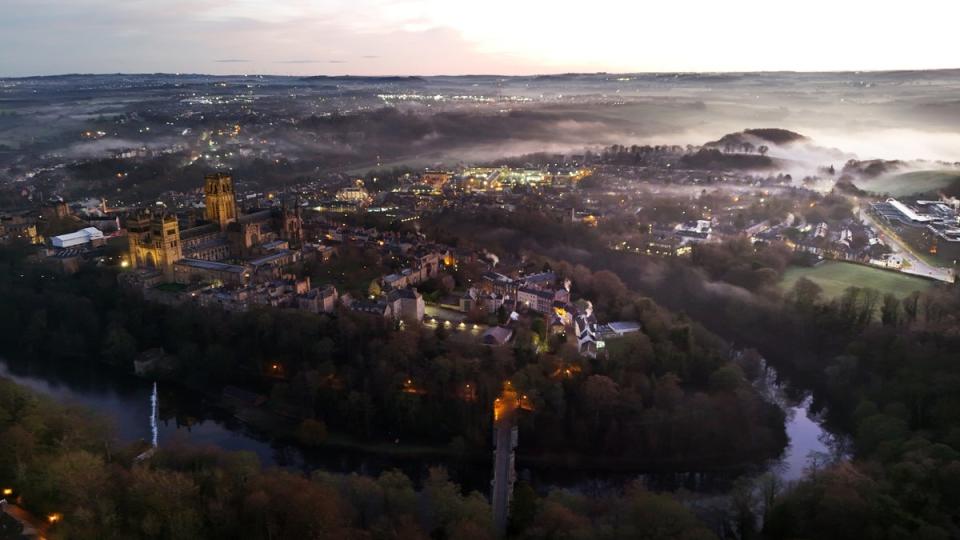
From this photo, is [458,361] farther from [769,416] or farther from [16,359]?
[16,359]

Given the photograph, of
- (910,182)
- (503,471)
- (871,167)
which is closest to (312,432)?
(503,471)

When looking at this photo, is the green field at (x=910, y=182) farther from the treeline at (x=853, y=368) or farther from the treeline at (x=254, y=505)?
the treeline at (x=254, y=505)

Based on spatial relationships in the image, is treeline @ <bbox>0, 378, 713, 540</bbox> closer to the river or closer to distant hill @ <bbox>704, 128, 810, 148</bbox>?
the river

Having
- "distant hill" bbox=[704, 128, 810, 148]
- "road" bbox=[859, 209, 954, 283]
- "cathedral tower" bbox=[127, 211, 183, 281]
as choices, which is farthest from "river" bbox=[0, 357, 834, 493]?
"distant hill" bbox=[704, 128, 810, 148]

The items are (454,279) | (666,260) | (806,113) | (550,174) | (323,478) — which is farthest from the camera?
(550,174)

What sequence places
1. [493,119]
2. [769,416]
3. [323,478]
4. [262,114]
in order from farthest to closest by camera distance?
1. [262,114]
2. [493,119]
3. [769,416]
4. [323,478]

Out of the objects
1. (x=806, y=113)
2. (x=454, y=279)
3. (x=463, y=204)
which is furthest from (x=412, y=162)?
(x=454, y=279)
